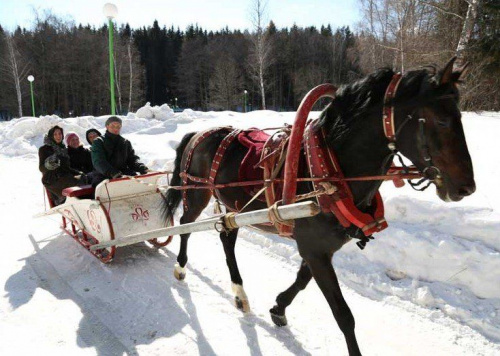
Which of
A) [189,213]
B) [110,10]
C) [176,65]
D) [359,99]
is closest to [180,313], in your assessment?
[189,213]

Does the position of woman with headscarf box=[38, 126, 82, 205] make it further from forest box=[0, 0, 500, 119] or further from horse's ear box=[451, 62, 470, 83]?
forest box=[0, 0, 500, 119]

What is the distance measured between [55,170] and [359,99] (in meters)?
4.85

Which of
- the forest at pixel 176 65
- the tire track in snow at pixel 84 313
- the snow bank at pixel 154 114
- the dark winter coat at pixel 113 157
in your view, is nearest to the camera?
the tire track in snow at pixel 84 313

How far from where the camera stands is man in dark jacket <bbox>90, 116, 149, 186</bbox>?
4.45m

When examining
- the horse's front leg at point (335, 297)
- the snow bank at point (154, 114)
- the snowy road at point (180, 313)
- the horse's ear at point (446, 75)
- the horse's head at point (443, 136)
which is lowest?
the snowy road at point (180, 313)

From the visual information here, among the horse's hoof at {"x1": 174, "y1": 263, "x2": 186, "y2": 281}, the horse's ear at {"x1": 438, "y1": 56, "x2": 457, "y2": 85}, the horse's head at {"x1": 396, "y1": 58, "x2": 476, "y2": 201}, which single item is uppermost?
the horse's ear at {"x1": 438, "y1": 56, "x2": 457, "y2": 85}

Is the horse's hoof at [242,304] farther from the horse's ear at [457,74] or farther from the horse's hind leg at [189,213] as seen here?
the horse's ear at [457,74]

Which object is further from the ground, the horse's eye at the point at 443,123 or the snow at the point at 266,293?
the horse's eye at the point at 443,123

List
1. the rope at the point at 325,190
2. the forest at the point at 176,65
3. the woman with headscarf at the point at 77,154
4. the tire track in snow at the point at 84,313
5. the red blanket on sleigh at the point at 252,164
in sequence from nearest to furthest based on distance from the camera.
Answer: the rope at the point at 325,190 < the tire track in snow at the point at 84,313 < the red blanket on sleigh at the point at 252,164 < the woman with headscarf at the point at 77,154 < the forest at the point at 176,65

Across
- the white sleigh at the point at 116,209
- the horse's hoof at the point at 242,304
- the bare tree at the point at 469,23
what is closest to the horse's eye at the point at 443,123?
the horse's hoof at the point at 242,304

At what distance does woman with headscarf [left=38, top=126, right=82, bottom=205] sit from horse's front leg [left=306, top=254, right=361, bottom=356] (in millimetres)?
4360

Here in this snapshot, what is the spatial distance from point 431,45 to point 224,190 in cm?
1268

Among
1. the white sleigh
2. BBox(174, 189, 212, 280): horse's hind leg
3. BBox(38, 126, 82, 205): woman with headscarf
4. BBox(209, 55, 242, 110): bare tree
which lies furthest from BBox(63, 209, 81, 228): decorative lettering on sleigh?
BBox(209, 55, 242, 110): bare tree

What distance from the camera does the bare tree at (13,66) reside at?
102 ft
